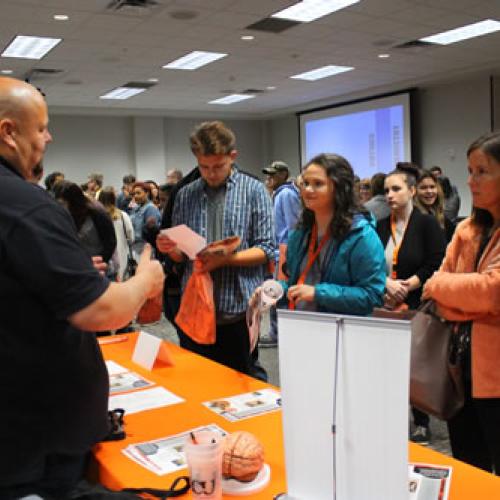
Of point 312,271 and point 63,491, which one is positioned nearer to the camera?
point 63,491

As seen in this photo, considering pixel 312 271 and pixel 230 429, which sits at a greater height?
pixel 312 271

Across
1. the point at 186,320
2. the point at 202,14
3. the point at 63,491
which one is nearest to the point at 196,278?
the point at 186,320

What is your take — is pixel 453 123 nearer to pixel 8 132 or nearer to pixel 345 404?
pixel 8 132

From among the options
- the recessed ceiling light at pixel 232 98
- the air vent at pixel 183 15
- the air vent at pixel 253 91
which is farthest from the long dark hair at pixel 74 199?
the recessed ceiling light at pixel 232 98

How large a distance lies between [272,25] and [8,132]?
6.24 meters

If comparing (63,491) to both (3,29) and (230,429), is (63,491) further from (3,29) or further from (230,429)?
(3,29)

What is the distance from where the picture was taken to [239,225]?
7.90ft

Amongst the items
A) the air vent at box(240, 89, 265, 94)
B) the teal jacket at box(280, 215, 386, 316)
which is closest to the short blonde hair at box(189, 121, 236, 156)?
the teal jacket at box(280, 215, 386, 316)

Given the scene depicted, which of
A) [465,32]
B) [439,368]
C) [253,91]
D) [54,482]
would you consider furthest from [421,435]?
[253,91]

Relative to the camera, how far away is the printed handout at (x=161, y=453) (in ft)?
4.35

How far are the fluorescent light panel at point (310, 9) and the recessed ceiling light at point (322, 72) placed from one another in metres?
2.98

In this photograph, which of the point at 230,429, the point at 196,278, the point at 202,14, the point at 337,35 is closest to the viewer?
the point at 230,429

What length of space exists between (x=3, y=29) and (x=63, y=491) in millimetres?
6758

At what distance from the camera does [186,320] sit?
7.50ft
